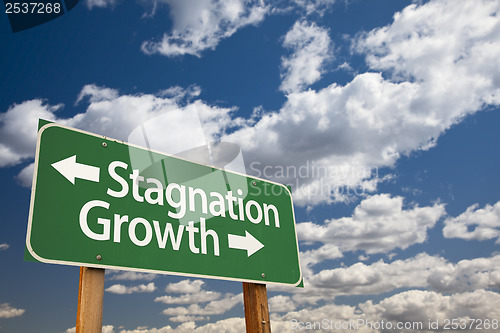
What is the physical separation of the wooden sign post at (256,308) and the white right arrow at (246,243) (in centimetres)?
37

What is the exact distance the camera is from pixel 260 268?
412 centimetres

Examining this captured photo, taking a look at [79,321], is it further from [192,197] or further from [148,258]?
[192,197]

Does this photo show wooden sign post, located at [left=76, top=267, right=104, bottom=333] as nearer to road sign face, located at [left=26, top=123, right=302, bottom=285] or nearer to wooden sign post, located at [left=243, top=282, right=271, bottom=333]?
road sign face, located at [left=26, top=123, right=302, bottom=285]

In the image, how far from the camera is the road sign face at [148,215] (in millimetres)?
3055

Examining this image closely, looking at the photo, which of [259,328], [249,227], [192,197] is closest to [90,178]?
[192,197]

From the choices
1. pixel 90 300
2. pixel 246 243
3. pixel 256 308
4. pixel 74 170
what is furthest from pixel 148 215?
pixel 256 308

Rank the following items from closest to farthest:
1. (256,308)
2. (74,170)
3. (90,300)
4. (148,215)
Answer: (90,300), (74,170), (148,215), (256,308)

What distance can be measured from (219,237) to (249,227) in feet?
1.45

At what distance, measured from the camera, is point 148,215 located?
3.51 meters

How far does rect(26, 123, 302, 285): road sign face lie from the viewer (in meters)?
3.05

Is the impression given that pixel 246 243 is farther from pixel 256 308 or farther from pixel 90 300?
pixel 90 300

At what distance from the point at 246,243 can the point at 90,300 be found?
5.35 feet

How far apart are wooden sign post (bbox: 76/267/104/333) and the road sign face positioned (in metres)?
0.09

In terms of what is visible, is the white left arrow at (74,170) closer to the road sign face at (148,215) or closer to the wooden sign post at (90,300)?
the road sign face at (148,215)
